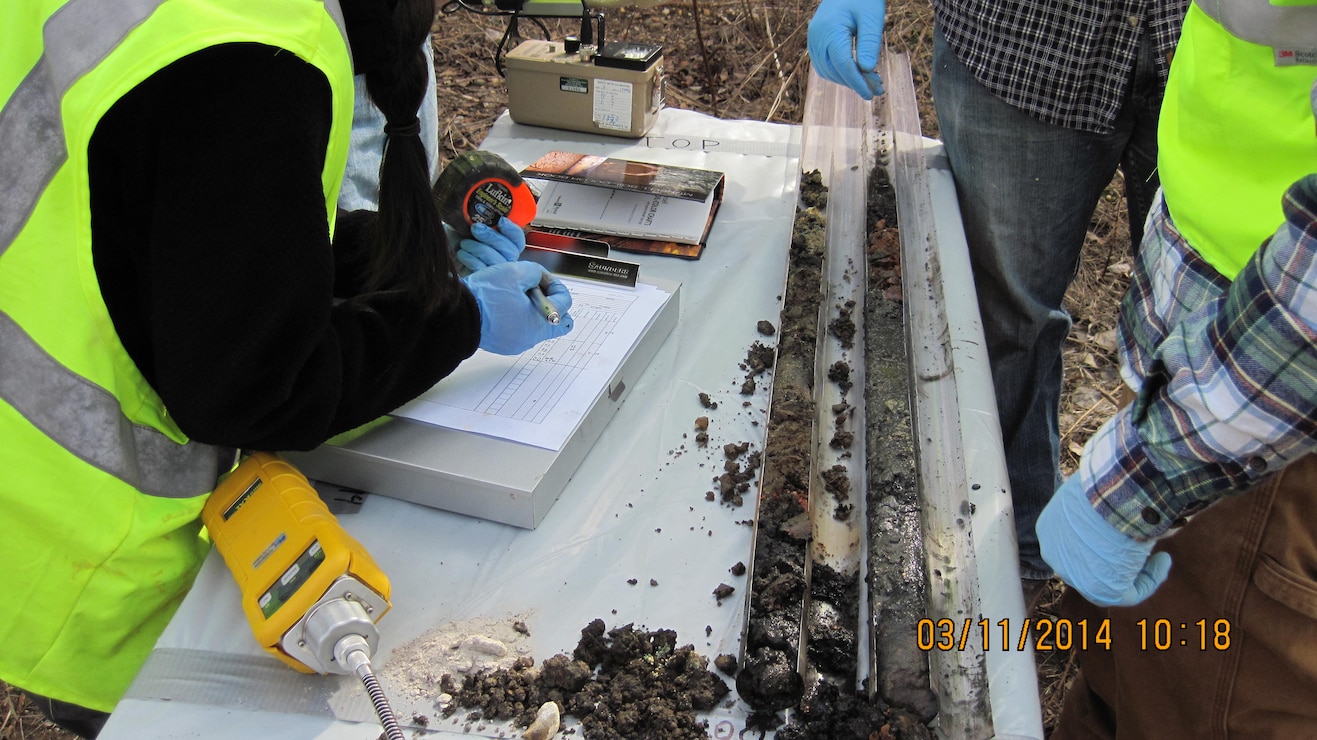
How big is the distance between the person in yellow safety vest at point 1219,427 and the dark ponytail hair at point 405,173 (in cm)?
82

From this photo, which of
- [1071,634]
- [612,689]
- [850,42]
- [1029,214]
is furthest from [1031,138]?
[612,689]

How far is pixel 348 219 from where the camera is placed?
1334 millimetres

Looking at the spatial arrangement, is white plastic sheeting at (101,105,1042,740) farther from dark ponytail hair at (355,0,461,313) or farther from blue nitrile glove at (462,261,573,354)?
dark ponytail hair at (355,0,461,313)

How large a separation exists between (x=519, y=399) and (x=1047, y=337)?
127cm

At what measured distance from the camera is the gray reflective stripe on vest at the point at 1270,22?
816 millimetres

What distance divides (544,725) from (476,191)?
2.84ft

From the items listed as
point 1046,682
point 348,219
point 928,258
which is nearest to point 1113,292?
point 1046,682

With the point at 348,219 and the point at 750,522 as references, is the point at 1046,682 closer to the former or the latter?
the point at 750,522

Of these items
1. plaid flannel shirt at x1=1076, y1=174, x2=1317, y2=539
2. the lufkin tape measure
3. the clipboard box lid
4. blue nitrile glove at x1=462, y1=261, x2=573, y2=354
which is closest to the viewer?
plaid flannel shirt at x1=1076, y1=174, x2=1317, y2=539

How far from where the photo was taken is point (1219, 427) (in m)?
0.78

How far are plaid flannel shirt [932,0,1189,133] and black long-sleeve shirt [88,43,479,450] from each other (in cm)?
133

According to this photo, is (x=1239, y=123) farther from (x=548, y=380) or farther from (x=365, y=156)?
(x=365, y=156)

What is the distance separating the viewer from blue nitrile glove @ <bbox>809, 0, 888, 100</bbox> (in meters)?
1.74

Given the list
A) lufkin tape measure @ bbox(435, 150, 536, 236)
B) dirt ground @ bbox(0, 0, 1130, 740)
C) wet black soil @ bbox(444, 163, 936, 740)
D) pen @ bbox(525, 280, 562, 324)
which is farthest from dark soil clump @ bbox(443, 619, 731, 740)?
dirt ground @ bbox(0, 0, 1130, 740)
